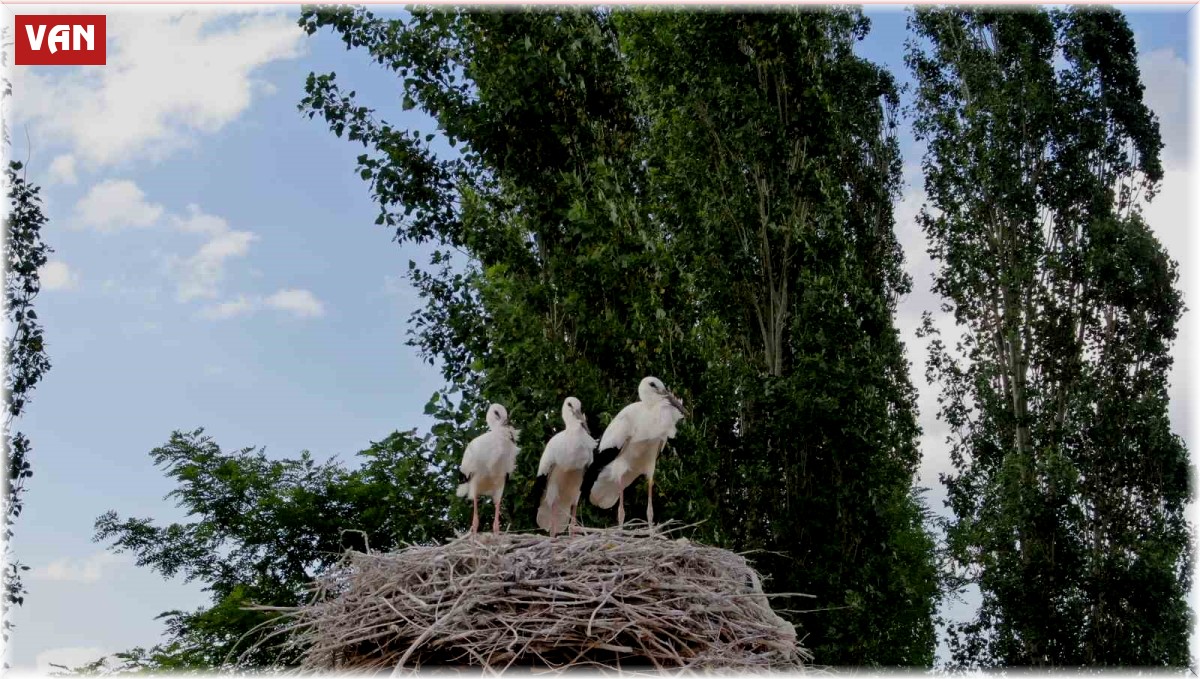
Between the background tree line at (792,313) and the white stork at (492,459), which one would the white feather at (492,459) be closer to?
the white stork at (492,459)

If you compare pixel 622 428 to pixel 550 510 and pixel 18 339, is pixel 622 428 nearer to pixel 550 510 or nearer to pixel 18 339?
pixel 550 510

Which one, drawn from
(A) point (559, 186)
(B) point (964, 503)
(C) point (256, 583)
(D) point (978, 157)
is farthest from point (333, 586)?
(D) point (978, 157)

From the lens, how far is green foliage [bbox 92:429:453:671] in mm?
14898

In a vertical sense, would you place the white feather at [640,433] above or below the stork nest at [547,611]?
above

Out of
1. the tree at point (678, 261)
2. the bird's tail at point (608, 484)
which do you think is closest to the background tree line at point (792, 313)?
the tree at point (678, 261)

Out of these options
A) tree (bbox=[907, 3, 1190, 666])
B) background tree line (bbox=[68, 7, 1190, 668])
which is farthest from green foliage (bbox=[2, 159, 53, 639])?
tree (bbox=[907, 3, 1190, 666])

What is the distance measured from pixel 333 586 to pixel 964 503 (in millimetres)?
12104

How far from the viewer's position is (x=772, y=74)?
41.4ft

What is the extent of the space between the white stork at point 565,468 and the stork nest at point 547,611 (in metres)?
0.76

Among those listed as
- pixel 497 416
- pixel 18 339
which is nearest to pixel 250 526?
pixel 18 339

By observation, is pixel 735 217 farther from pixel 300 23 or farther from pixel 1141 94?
pixel 1141 94

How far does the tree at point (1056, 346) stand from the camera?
14703 mm

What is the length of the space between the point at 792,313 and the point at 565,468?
6.42m

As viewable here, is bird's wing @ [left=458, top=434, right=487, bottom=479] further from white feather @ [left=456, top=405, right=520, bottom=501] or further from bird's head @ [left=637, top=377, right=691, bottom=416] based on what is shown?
bird's head @ [left=637, top=377, right=691, bottom=416]
